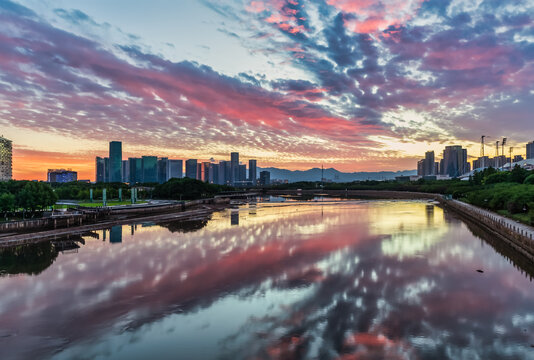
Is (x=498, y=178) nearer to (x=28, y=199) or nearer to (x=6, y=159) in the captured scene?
(x=28, y=199)

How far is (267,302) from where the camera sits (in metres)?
17.8

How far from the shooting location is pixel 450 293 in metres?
19.1

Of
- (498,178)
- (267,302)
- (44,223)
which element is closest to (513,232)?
(267,302)

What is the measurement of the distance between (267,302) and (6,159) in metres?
167

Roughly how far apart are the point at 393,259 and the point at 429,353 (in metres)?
15.1

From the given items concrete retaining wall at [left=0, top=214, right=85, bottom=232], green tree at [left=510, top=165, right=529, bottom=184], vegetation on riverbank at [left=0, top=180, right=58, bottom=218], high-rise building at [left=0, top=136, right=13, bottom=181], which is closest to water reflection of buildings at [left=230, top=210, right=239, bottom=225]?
concrete retaining wall at [left=0, top=214, right=85, bottom=232]

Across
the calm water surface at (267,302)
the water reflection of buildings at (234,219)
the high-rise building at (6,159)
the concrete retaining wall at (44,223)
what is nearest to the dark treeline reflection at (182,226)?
the water reflection of buildings at (234,219)

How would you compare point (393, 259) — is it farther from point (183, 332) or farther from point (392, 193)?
point (392, 193)

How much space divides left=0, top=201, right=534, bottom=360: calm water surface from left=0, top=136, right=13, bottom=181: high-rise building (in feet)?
445

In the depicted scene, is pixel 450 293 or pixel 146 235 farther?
pixel 146 235

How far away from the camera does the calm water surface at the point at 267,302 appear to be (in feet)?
43.3

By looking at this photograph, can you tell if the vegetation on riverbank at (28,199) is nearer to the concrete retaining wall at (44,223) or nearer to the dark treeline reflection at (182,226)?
the concrete retaining wall at (44,223)

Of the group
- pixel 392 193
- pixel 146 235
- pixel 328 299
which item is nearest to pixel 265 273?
pixel 328 299

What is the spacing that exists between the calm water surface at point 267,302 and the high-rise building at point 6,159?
13558 cm
